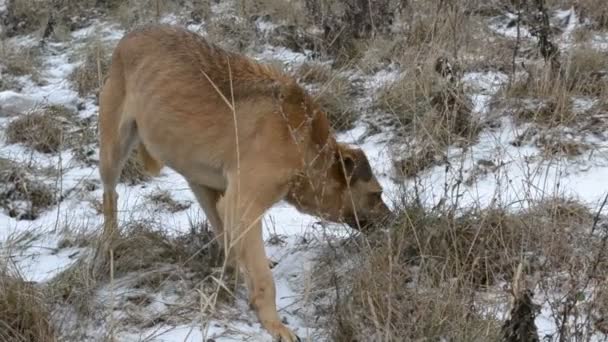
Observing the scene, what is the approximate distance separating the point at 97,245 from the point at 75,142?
87.9 inches

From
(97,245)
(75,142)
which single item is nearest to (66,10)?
(75,142)

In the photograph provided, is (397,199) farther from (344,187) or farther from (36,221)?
(36,221)

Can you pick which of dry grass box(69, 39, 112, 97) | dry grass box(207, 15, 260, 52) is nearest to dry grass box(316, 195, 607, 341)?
dry grass box(69, 39, 112, 97)

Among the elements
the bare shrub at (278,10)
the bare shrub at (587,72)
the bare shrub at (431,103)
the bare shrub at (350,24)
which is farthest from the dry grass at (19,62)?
the bare shrub at (587,72)

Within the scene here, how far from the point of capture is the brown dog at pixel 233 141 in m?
3.80

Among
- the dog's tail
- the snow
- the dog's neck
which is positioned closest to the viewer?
the dog's neck

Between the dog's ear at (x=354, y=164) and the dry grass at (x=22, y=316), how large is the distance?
1633mm

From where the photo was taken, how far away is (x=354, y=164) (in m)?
4.05

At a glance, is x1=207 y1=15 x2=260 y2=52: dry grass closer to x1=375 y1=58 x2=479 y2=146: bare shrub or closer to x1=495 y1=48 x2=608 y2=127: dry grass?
x1=375 y1=58 x2=479 y2=146: bare shrub

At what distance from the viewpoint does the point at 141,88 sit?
4.48 meters

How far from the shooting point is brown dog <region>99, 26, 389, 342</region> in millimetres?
3799

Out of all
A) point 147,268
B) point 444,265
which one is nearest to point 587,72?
point 444,265

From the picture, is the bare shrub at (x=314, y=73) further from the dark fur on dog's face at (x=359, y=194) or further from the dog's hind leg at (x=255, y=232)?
the dog's hind leg at (x=255, y=232)

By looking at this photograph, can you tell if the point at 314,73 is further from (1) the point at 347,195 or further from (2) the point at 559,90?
(1) the point at 347,195
